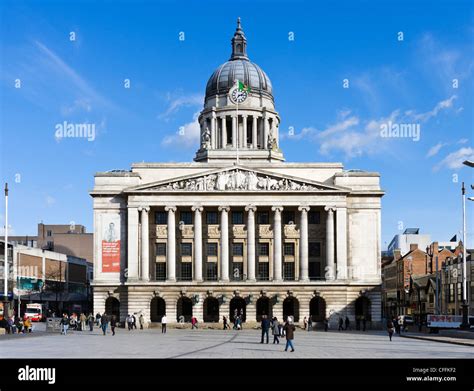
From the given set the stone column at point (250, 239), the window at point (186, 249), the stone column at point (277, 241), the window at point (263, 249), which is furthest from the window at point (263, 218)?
the window at point (186, 249)

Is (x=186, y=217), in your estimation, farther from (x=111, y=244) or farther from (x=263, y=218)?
(x=111, y=244)

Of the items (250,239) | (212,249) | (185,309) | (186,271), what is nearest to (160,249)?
(186,271)

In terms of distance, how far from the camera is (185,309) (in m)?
97.2

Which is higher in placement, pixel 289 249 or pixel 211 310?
pixel 289 249

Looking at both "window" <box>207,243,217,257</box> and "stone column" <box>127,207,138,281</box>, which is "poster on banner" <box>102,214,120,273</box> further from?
"window" <box>207,243,217,257</box>

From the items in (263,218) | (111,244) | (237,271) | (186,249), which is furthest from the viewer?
(263,218)

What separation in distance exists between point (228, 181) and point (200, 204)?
4440 mm

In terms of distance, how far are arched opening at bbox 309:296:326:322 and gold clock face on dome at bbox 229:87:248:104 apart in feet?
115

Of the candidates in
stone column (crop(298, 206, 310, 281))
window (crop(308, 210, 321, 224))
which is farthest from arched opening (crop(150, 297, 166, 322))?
window (crop(308, 210, 321, 224))

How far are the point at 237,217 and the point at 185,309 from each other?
13.2 meters

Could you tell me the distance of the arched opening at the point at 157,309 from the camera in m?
95.4

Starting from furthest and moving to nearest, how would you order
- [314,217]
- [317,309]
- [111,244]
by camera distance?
1. [314,217]
2. [317,309]
3. [111,244]

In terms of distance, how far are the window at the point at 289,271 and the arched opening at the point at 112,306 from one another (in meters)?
21.1

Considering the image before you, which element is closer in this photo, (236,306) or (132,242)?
(132,242)
